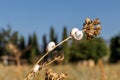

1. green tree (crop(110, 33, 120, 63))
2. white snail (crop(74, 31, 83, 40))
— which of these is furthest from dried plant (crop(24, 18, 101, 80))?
green tree (crop(110, 33, 120, 63))

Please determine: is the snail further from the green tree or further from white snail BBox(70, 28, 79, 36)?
the green tree

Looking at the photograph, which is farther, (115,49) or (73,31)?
(115,49)

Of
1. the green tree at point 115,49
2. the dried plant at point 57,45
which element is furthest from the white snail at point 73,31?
the green tree at point 115,49

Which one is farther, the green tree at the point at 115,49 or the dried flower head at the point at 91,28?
the green tree at the point at 115,49

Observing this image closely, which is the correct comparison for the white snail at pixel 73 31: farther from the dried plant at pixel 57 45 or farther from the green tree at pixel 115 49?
the green tree at pixel 115 49

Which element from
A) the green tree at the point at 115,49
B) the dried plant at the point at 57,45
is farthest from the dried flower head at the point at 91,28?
the green tree at the point at 115,49

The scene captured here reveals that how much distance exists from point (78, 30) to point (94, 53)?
4727cm

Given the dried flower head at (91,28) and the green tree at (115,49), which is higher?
the green tree at (115,49)

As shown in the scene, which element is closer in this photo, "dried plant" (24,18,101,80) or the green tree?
"dried plant" (24,18,101,80)

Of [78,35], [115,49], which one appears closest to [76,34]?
[78,35]

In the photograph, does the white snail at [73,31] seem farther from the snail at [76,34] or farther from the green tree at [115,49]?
the green tree at [115,49]

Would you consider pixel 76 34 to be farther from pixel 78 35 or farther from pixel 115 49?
pixel 115 49

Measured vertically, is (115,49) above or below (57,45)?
above

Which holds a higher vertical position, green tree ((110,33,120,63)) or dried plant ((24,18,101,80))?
green tree ((110,33,120,63))
